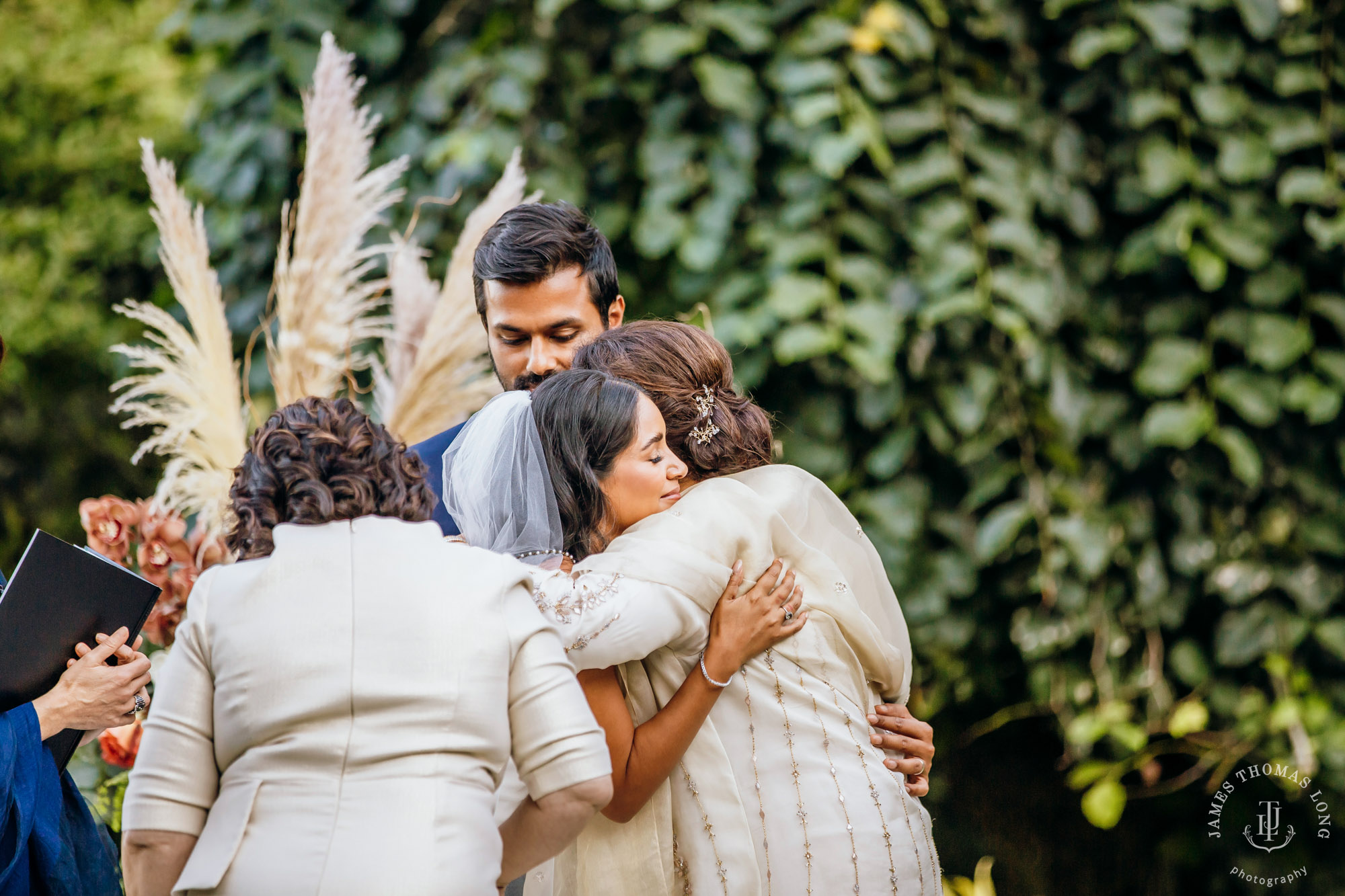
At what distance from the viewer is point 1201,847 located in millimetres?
3205

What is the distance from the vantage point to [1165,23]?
2.95 metres

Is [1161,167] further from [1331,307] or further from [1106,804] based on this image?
[1106,804]

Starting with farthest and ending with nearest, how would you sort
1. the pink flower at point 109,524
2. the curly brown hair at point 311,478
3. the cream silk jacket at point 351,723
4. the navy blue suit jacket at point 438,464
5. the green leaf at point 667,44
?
the green leaf at point 667,44, the pink flower at point 109,524, the navy blue suit jacket at point 438,464, the curly brown hair at point 311,478, the cream silk jacket at point 351,723

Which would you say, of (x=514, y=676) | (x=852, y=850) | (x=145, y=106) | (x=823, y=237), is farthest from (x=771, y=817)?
(x=145, y=106)

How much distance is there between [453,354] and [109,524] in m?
0.84

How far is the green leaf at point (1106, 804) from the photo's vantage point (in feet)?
9.75

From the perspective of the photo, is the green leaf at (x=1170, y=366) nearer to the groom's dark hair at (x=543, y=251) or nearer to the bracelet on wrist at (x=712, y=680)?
the groom's dark hair at (x=543, y=251)

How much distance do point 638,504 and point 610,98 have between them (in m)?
1.87

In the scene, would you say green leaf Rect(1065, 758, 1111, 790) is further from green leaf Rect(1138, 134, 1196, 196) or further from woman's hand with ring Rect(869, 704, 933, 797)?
green leaf Rect(1138, 134, 1196, 196)

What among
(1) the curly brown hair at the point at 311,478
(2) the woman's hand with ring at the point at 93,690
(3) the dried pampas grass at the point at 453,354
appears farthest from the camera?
(3) the dried pampas grass at the point at 453,354

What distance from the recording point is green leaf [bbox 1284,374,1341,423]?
2861 millimetres

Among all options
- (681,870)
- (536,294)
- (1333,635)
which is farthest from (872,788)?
(1333,635)

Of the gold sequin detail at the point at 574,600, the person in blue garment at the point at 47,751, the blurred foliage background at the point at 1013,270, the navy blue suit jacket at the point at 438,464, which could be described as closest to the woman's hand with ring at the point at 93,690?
the person in blue garment at the point at 47,751

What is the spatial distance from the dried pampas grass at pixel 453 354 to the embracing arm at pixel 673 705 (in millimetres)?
1177
